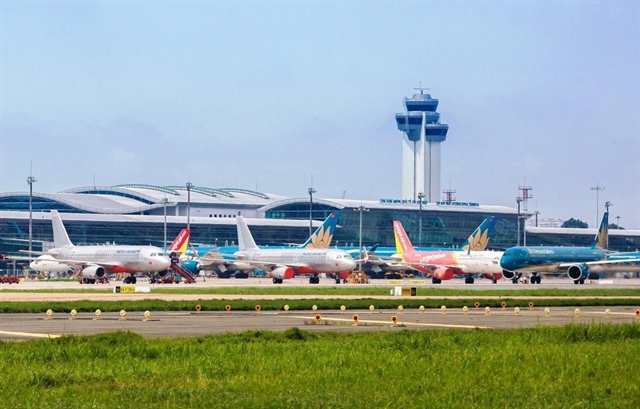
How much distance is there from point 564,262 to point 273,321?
3153 inches

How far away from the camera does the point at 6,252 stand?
622 ft

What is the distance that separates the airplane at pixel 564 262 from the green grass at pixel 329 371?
83.6 meters

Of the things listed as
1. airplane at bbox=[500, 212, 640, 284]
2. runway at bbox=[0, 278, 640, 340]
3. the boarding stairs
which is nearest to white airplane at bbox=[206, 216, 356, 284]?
the boarding stairs

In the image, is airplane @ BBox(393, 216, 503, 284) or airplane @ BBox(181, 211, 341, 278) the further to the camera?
airplane @ BBox(181, 211, 341, 278)

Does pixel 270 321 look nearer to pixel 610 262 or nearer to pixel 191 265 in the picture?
pixel 610 262

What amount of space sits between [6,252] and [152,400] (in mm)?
179513

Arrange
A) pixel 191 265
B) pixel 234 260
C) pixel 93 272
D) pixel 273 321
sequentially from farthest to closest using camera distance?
Answer: pixel 191 265 < pixel 234 260 < pixel 93 272 < pixel 273 321

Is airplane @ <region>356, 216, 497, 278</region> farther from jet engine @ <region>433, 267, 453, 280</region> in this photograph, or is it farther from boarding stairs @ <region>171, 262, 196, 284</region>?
boarding stairs @ <region>171, 262, 196, 284</region>

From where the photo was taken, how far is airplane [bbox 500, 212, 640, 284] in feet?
369

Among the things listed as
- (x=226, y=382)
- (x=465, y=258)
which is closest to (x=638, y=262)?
(x=465, y=258)

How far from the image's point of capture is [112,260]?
113 m

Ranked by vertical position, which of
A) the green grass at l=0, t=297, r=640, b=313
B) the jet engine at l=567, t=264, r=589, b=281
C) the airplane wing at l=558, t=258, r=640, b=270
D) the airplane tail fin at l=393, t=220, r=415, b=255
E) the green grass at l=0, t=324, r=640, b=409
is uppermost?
the airplane tail fin at l=393, t=220, r=415, b=255

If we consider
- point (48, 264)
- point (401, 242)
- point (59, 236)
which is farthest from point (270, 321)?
point (401, 242)

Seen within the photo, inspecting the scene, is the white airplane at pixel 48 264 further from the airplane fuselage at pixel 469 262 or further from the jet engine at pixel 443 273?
the airplane fuselage at pixel 469 262
